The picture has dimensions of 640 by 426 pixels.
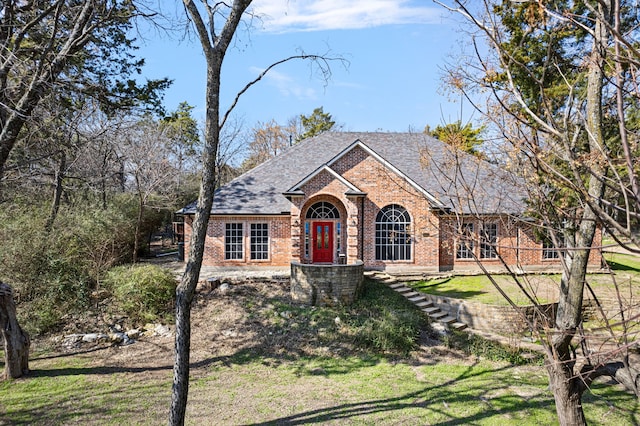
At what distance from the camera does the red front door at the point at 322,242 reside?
18.1m

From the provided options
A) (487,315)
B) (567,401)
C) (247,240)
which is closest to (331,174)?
(247,240)

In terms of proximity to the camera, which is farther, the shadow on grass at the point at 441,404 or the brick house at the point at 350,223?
the brick house at the point at 350,223

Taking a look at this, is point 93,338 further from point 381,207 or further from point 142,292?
point 381,207

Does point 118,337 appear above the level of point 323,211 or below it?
below

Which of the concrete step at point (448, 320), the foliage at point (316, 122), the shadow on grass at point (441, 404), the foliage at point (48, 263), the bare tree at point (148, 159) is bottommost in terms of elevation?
the shadow on grass at point (441, 404)

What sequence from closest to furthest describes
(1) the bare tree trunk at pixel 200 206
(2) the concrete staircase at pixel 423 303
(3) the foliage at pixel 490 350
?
(1) the bare tree trunk at pixel 200 206 → (3) the foliage at pixel 490 350 → (2) the concrete staircase at pixel 423 303

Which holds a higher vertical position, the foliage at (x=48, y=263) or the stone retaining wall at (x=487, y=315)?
the foliage at (x=48, y=263)

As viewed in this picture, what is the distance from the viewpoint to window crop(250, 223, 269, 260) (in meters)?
18.2

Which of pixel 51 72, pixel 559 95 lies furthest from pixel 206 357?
pixel 559 95

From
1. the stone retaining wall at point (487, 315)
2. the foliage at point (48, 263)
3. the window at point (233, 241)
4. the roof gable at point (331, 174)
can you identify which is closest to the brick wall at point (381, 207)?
the roof gable at point (331, 174)

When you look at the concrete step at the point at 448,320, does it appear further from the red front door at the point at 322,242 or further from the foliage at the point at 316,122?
the foliage at the point at 316,122

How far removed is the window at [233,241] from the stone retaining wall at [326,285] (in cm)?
521

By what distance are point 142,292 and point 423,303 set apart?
402 inches

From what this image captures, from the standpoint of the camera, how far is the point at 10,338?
901 cm
